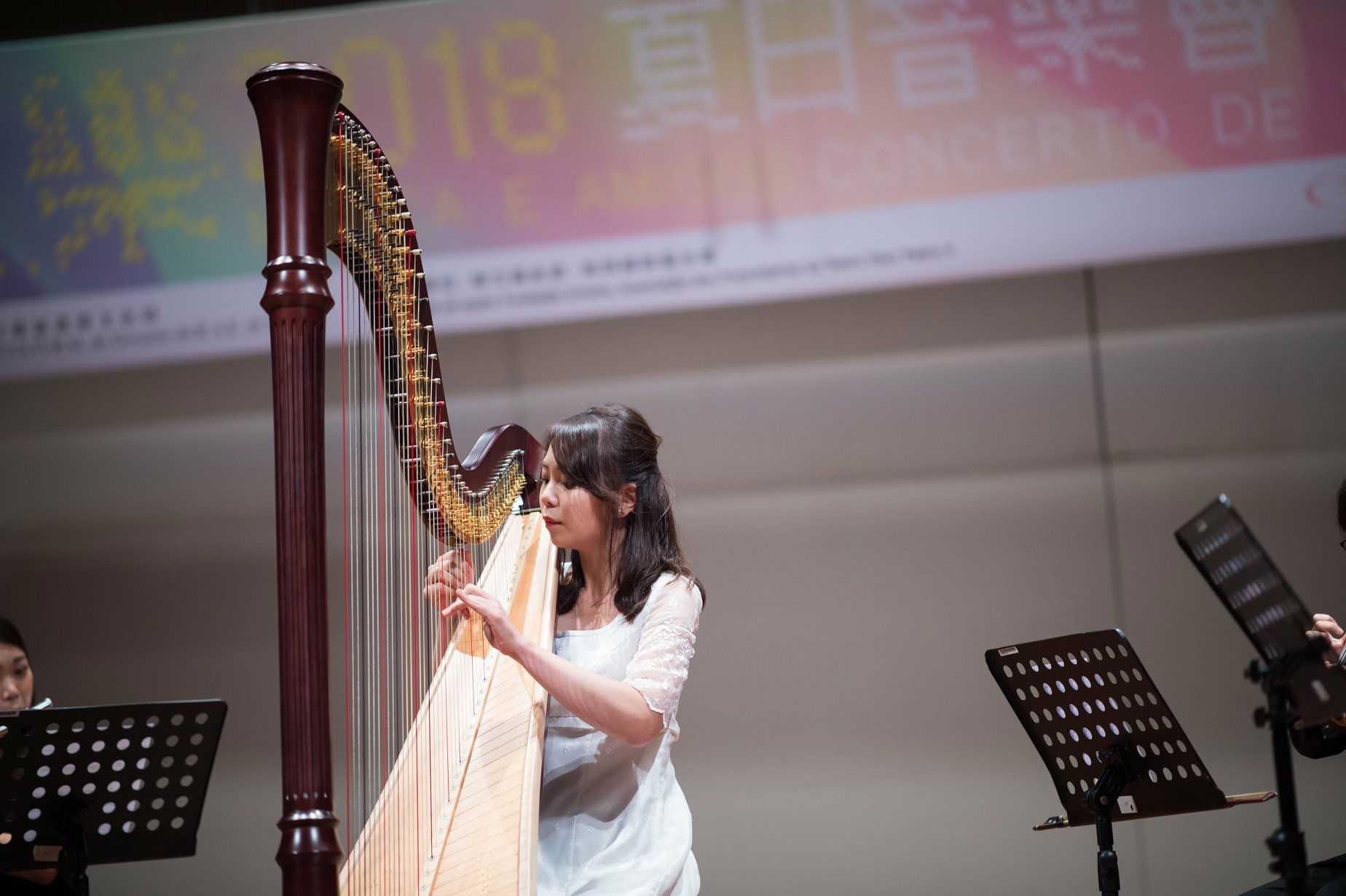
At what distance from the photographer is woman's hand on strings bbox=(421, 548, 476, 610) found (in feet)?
6.58

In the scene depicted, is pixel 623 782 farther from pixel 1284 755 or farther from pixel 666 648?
pixel 1284 755

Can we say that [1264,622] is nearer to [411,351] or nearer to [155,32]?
[411,351]

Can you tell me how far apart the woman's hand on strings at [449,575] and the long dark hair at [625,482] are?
22 cm

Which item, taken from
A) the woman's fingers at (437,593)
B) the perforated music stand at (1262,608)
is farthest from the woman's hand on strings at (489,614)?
the perforated music stand at (1262,608)

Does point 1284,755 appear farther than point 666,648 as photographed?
No

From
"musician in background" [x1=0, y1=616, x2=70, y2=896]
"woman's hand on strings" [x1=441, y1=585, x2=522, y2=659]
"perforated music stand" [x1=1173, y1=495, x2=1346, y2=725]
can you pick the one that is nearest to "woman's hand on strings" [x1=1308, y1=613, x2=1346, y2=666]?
"perforated music stand" [x1=1173, y1=495, x2=1346, y2=725]

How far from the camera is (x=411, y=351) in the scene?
5.40ft

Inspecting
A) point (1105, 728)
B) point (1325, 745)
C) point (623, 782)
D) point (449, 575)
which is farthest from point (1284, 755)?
point (449, 575)

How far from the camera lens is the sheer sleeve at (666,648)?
6.28 ft

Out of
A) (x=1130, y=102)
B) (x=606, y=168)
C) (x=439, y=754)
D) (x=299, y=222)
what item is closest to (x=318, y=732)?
(x=299, y=222)

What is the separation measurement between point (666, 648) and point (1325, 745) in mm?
1290

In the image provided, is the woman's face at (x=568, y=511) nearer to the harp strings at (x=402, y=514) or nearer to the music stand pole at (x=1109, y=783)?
the harp strings at (x=402, y=514)

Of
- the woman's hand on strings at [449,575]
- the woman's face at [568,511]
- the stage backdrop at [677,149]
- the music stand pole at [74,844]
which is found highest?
the stage backdrop at [677,149]

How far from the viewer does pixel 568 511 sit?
2131 mm
